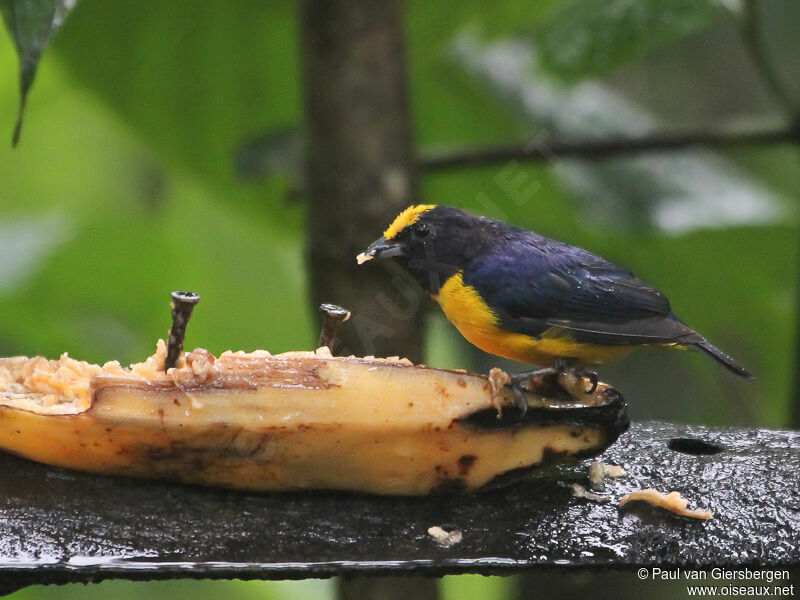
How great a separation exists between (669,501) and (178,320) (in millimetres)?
1007

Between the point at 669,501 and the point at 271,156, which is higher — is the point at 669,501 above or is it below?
below

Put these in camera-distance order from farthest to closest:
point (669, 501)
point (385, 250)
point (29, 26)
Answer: point (385, 250) → point (669, 501) → point (29, 26)

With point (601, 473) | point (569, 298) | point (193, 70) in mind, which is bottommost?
point (601, 473)

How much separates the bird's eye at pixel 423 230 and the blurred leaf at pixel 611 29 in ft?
3.67

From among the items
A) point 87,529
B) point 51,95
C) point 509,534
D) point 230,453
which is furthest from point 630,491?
point 51,95

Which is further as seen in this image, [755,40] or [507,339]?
[755,40]

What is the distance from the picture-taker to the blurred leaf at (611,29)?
3225mm

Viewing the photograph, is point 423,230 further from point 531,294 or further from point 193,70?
point 193,70

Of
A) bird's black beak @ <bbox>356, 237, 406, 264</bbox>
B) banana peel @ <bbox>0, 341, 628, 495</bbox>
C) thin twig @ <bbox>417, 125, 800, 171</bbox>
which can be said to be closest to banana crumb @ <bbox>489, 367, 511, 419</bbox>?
banana peel @ <bbox>0, 341, 628, 495</bbox>

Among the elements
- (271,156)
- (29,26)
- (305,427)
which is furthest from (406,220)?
(271,156)

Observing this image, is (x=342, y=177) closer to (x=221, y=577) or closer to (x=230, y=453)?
(x=230, y=453)

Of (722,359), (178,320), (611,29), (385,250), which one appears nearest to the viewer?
(178,320)

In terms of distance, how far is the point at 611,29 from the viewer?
3.25m

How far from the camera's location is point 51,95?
14.5 feet
